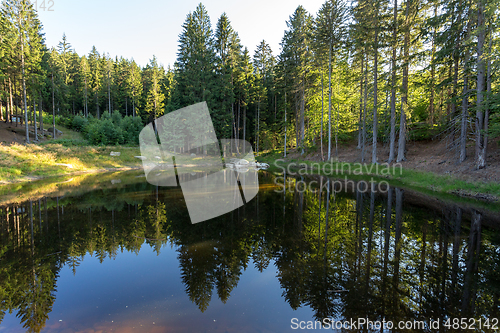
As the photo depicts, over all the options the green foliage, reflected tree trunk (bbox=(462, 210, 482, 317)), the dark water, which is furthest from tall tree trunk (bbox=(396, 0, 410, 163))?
the green foliage

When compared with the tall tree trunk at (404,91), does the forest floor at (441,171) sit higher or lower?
lower

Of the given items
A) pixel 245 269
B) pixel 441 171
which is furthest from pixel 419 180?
pixel 245 269

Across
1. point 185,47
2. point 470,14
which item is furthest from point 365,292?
point 185,47

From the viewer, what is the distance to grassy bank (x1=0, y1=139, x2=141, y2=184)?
1848 cm

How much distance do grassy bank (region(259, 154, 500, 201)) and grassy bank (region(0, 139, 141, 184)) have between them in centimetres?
2414

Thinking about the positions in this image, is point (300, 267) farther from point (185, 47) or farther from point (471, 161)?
point (185, 47)

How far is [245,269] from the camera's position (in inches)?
217

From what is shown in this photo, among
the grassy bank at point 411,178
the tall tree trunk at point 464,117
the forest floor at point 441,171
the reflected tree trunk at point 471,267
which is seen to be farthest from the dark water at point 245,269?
the tall tree trunk at point 464,117

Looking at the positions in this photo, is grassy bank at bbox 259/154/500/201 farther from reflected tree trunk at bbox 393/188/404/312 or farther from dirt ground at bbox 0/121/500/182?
reflected tree trunk at bbox 393/188/404/312

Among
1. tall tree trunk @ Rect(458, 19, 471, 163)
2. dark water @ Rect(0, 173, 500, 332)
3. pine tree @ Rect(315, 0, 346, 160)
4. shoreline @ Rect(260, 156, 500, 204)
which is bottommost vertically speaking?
dark water @ Rect(0, 173, 500, 332)

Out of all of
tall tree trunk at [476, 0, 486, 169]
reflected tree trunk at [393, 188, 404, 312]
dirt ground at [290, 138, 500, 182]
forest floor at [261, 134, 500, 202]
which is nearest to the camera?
reflected tree trunk at [393, 188, 404, 312]

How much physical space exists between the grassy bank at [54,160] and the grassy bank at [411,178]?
2414 centimetres

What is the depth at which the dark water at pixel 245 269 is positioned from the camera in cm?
386

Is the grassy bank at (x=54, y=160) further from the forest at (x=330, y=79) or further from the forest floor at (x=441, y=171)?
the forest floor at (x=441, y=171)
